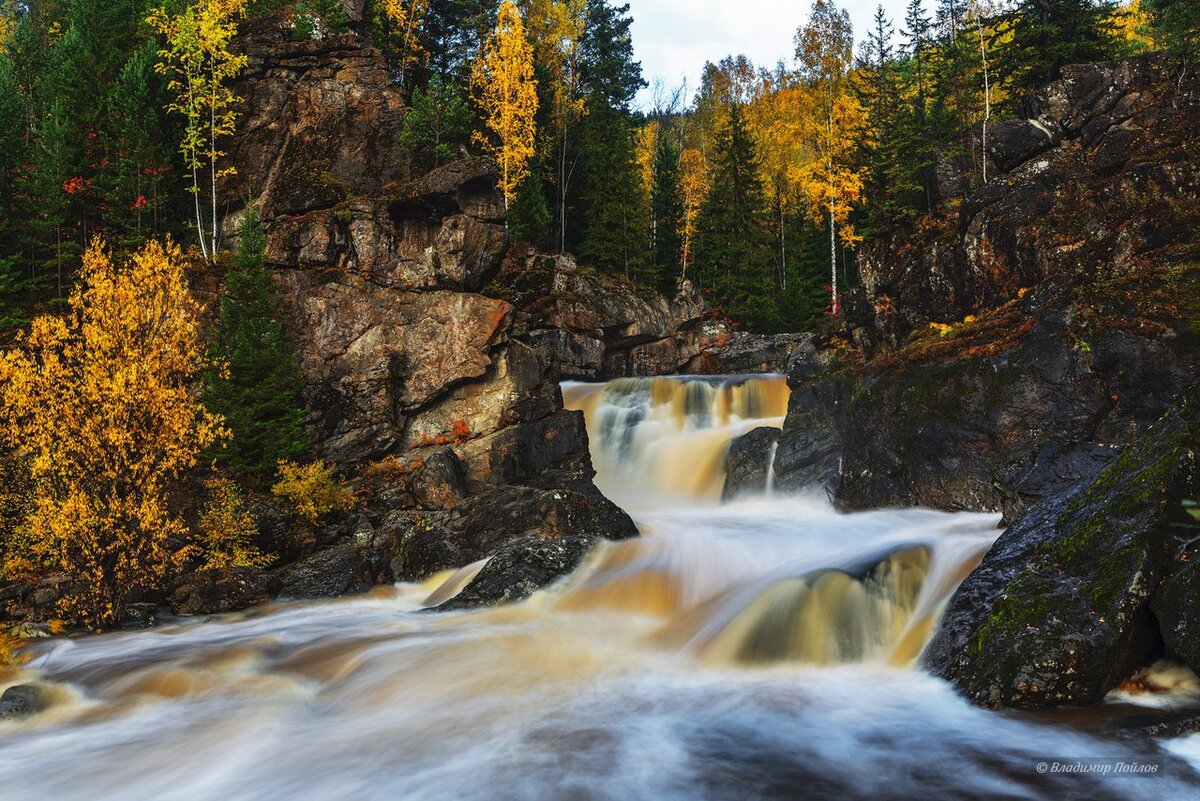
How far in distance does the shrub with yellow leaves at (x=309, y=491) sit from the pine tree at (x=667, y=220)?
27.3 meters

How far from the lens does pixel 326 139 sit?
26.3m

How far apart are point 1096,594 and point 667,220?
125 ft

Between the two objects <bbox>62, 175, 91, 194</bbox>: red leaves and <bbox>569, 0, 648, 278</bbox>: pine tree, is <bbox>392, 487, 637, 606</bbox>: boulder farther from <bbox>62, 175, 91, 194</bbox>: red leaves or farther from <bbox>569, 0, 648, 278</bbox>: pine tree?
<bbox>569, 0, 648, 278</bbox>: pine tree

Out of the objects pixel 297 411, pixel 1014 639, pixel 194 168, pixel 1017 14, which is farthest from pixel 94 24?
pixel 1014 639

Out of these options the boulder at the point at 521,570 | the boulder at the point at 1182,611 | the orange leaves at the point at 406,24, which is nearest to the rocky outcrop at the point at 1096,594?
the boulder at the point at 1182,611

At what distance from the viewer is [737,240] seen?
130 feet

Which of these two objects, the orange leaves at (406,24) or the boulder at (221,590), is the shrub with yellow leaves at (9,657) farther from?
the orange leaves at (406,24)

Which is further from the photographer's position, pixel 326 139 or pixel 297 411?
pixel 326 139

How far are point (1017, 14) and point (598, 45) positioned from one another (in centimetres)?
2541

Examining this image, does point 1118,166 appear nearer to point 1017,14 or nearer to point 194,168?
point 1017,14

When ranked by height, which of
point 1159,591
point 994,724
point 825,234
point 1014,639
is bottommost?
point 994,724

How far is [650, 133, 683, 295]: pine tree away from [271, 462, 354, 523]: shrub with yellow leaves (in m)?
27.3

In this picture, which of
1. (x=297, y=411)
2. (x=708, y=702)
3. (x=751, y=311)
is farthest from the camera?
(x=751, y=311)

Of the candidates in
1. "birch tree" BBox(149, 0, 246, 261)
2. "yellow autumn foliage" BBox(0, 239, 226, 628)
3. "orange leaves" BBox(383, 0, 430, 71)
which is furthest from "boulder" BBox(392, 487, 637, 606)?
"orange leaves" BBox(383, 0, 430, 71)
